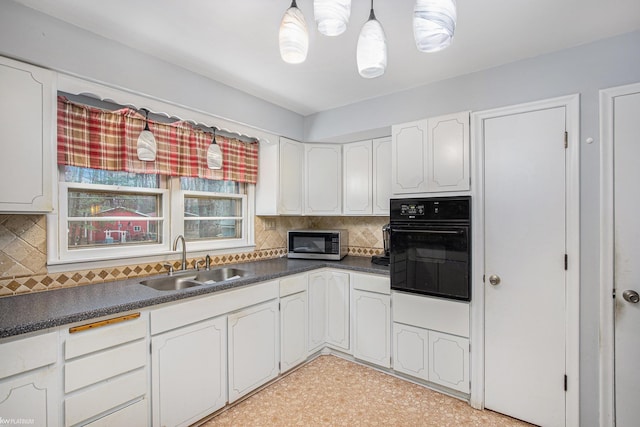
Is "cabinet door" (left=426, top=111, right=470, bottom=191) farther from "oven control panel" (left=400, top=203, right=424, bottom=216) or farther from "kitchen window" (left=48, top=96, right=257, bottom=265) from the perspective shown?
"kitchen window" (left=48, top=96, right=257, bottom=265)

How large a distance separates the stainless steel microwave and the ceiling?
146cm

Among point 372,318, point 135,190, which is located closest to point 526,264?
point 372,318

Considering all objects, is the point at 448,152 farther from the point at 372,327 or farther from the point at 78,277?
the point at 78,277

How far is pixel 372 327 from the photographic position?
2.69m

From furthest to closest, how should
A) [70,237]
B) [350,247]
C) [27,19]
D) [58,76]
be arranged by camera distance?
1. [350,247]
2. [70,237]
3. [58,76]
4. [27,19]

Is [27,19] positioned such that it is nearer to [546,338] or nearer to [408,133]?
[408,133]

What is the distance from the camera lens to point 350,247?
3523 millimetres

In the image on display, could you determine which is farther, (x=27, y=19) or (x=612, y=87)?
(x=612, y=87)

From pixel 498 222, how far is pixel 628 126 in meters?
0.85

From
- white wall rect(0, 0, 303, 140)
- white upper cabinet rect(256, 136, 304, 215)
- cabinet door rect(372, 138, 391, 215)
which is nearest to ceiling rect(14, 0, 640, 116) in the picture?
white wall rect(0, 0, 303, 140)

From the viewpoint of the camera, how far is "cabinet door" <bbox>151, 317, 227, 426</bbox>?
1.76 metres

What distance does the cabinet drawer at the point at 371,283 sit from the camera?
2.61m

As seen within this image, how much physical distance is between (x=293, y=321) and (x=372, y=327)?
→ 696 mm

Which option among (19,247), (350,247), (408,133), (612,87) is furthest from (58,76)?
(612,87)
